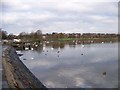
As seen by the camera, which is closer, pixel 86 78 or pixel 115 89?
pixel 115 89

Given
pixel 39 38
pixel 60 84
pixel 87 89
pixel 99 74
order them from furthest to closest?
pixel 39 38
pixel 99 74
pixel 60 84
pixel 87 89

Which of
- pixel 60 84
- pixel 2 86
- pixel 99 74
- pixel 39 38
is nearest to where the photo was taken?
pixel 2 86

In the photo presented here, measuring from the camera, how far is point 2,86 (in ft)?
66.6

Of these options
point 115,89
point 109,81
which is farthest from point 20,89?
point 109,81

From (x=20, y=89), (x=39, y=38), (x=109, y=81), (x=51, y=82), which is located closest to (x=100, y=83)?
(x=109, y=81)

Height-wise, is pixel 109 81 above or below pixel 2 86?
below

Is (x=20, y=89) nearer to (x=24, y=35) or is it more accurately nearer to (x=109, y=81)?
(x=109, y=81)

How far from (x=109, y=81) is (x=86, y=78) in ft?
12.0

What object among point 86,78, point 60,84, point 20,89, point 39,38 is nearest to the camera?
point 20,89

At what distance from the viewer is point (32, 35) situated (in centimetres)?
18025

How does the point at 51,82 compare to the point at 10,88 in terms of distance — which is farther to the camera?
the point at 51,82

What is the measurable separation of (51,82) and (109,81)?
724 centimetres

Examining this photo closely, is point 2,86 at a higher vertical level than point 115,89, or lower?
higher

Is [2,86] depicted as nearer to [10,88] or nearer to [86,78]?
[10,88]
